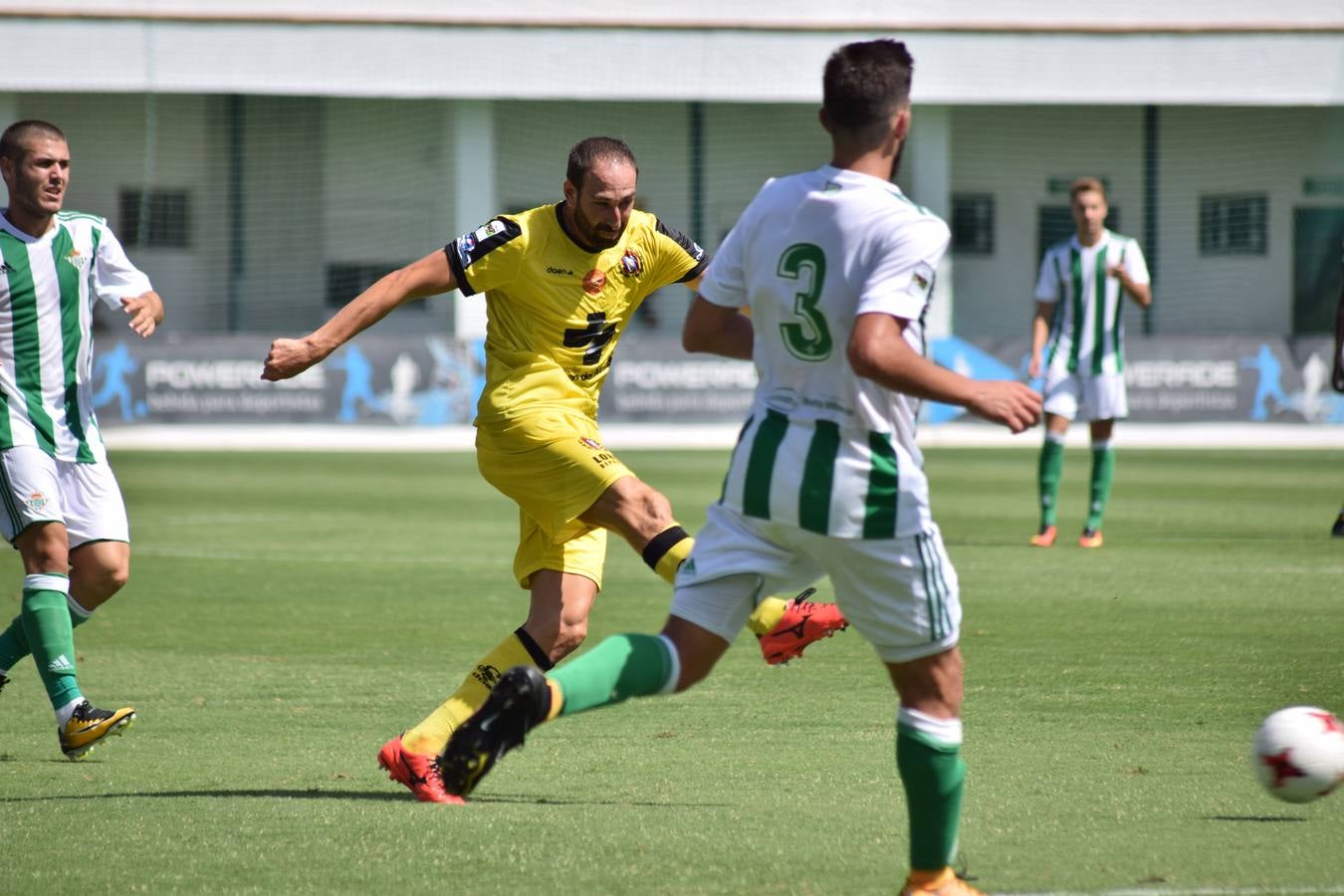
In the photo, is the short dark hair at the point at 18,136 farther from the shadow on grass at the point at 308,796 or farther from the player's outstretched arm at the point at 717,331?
the player's outstretched arm at the point at 717,331

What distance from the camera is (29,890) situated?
4219 millimetres

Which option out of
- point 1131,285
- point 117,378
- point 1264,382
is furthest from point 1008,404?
point 117,378

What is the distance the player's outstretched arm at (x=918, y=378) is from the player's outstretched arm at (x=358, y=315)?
1705 mm

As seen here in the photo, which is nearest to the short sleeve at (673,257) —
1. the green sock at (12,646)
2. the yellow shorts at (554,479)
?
the yellow shorts at (554,479)

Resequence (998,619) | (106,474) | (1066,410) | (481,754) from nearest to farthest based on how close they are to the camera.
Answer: (481,754), (106,474), (998,619), (1066,410)

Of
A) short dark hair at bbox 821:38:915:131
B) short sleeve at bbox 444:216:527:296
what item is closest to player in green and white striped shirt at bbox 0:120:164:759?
short sleeve at bbox 444:216:527:296

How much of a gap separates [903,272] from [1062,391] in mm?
9474

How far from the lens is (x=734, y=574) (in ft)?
13.3

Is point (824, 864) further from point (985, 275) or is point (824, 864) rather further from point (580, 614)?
point (985, 275)

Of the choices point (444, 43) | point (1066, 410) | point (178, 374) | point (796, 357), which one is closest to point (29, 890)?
point (796, 357)

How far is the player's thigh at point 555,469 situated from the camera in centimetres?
549

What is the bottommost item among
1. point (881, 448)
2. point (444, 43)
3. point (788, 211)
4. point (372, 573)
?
point (372, 573)

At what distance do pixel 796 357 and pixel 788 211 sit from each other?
329 millimetres

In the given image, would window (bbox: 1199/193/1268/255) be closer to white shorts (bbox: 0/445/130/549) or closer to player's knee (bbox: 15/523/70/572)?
white shorts (bbox: 0/445/130/549)
